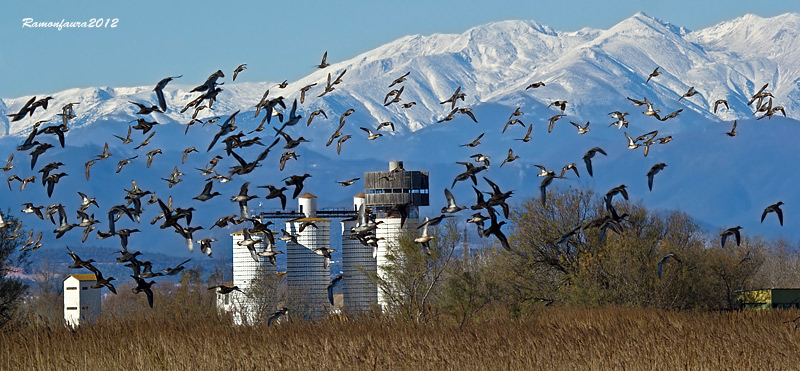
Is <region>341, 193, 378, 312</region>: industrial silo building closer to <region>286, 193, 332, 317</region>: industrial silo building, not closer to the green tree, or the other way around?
<region>286, 193, 332, 317</region>: industrial silo building

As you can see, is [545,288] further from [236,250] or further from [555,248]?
[236,250]

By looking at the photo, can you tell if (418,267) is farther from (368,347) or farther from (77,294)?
(77,294)

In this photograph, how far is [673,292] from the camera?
6788cm

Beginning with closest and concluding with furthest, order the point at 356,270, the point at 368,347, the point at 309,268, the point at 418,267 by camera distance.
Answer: the point at 368,347 → the point at 418,267 → the point at 356,270 → the point at 309,268

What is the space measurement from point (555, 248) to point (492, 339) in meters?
40.4

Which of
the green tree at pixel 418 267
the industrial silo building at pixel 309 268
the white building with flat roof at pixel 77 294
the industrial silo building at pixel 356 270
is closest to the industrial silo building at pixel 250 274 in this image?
the industrial silo building at pixel 309 268

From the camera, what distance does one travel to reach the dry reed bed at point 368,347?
86.9 feet

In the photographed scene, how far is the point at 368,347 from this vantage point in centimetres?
2933

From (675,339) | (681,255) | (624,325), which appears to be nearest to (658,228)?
(681,255)

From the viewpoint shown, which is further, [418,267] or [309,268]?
[309,268]

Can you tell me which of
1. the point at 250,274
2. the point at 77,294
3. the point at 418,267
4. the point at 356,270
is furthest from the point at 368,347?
the point at 77,294

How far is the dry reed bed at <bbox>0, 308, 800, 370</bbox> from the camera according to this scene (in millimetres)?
26484

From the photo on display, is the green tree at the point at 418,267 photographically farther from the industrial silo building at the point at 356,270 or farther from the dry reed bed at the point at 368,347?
the dry reed bed at the point at 368,347

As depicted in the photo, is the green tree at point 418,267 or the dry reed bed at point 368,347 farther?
the green tree at point 418,267
